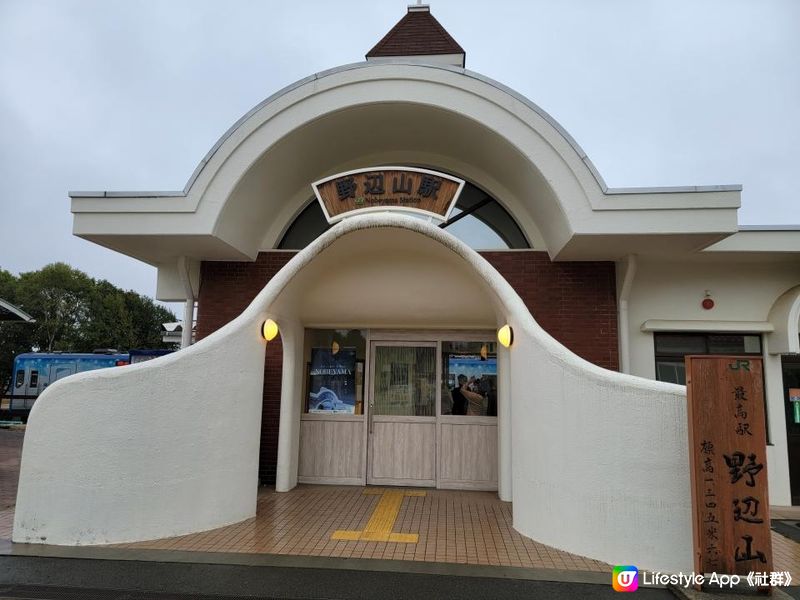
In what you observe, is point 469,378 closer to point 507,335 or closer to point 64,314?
point 507,335

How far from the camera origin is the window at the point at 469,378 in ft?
27.2

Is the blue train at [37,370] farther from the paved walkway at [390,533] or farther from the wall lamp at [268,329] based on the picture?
the wall lamp at [268,329]

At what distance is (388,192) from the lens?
6.83 metres

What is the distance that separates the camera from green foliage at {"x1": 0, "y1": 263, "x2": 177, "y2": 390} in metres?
30.9

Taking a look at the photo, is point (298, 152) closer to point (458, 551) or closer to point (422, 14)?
point (422, 14)

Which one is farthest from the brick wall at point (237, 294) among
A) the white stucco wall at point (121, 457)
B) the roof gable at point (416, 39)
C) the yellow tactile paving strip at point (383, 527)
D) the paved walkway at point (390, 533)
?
the roof gable at point (416, 39)

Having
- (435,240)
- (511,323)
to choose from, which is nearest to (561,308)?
(511,323)

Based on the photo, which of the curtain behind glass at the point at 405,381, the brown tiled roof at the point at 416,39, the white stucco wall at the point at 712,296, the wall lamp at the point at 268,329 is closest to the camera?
the wall lamp at the point at 268,329

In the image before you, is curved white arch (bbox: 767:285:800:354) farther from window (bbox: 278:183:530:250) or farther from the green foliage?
the green foliage

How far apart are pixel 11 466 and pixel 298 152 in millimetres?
8974

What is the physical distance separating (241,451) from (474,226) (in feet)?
16.9

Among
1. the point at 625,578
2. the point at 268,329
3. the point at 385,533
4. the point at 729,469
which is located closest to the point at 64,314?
the point at 268,329

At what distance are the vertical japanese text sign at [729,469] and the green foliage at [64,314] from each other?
35907 millimetres

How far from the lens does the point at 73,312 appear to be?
111 feet
